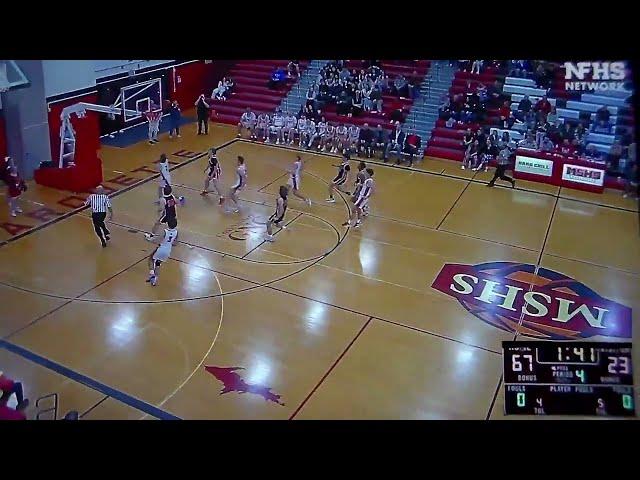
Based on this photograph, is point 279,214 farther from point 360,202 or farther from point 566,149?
point 566,149

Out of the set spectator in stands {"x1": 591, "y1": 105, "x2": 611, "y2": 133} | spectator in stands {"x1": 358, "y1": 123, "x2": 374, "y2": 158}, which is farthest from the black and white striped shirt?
spectator in stands {"x1": 591, "y1": 105, "x2": 611, "y2": 133}

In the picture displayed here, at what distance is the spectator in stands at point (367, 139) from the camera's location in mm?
21266

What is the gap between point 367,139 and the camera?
838 inches

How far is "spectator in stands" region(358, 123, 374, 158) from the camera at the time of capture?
69.8 ft

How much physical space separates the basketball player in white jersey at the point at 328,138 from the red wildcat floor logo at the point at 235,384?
13.1m

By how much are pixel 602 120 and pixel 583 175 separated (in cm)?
198

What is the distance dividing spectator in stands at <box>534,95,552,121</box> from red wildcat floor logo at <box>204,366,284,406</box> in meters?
14.4

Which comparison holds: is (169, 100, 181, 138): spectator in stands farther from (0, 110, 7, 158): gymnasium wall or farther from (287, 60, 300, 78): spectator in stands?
(0, 110, 7, 158): gymnasium wall

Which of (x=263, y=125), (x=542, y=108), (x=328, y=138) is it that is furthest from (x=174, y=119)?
(x=542, y=108)
